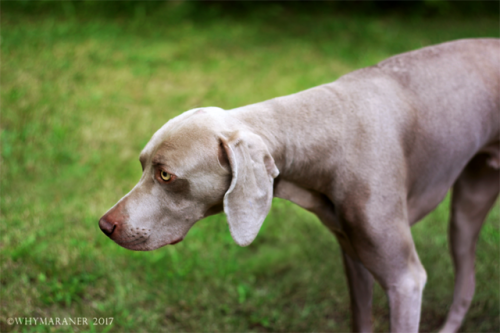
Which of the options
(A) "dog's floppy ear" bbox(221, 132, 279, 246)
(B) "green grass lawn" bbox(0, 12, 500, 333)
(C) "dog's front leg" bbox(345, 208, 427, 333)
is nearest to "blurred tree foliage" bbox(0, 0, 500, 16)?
(B) "green grass lawn" bbox(0, 12, 500, 333)

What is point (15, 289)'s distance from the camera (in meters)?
3.09

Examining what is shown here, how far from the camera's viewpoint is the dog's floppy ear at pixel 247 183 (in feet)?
5.86

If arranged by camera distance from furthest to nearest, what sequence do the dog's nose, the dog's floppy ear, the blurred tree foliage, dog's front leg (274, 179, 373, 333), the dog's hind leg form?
the blurred tree foliage
the dog's hind leg
dog's front leg (274, 179, 373, 333)
the dog's nose
the dog's floppy ear

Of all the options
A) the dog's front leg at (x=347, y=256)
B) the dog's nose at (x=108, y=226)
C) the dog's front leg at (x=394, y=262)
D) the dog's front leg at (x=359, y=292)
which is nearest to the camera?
the dog's nose at (x=108, y=226)

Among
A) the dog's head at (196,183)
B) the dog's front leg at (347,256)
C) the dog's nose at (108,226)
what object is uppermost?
the dog's head at (196,183)

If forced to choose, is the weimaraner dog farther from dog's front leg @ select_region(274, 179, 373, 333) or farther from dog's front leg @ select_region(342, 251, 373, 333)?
dog's front leg @ select_region(342, 251, 373, 333)

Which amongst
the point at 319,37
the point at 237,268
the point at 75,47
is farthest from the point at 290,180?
the point at 319,37

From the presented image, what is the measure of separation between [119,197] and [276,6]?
6186mm

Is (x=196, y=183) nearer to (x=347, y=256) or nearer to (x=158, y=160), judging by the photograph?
(x=158, y=160)

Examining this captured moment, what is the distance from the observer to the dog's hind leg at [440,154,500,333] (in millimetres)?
2736

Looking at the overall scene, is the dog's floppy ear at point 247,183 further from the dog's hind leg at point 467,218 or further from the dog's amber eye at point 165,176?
the dog's hind leg at point 467,218

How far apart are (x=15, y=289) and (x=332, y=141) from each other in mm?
2326

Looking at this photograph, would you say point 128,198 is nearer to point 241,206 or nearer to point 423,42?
point 241,206

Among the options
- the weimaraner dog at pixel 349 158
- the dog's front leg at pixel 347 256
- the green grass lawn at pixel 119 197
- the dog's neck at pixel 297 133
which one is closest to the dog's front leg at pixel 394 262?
the weimaraner dog at pixel 349 158
